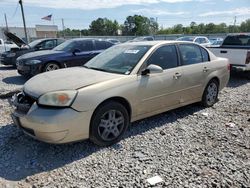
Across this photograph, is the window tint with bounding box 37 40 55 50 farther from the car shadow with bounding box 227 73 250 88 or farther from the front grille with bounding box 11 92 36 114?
the front grille with bounding box 11 92 36 114

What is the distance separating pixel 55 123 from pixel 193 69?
9.89ft

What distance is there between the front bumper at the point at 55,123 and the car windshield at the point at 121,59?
112 centimetres

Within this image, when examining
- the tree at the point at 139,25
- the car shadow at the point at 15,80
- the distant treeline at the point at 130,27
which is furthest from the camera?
the tree at the point at 139,25

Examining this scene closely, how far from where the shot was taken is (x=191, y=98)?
16.8ft

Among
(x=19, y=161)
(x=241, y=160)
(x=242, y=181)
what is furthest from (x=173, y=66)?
(x=19, y=161)

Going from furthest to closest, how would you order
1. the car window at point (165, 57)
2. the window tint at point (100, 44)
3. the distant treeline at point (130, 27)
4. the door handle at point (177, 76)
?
the distant treeline at point (130, 27) → the window tint at point (100, 44) → the door handle at point (177, 76) → the car window at point (165, 57)

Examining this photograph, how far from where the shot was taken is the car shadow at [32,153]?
322 centimetres

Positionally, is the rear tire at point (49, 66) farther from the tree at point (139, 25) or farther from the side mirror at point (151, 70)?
the tree at point (139, 25)

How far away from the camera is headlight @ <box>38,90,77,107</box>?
3.28 metres

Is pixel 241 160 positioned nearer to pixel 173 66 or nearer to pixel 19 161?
pixel 173 66

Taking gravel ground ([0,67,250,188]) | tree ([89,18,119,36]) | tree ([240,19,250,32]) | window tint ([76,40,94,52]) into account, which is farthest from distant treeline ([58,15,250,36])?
gravel ground ([0,67,250,188])

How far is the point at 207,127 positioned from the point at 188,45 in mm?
1731

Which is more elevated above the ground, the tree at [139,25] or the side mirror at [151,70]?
the tree at [139,25]

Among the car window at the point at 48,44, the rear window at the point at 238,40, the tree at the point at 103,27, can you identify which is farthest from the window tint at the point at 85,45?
the tree at the point at 103,27
